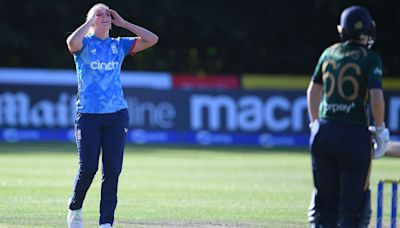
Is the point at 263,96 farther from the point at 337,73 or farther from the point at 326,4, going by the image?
the point at 337,73

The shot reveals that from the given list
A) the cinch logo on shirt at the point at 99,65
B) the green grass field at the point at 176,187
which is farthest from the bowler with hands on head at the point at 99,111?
the green grass field at the point at 176,187

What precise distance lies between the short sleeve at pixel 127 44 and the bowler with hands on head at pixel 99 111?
0.23 metres

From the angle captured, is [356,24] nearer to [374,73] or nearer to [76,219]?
[374,73]

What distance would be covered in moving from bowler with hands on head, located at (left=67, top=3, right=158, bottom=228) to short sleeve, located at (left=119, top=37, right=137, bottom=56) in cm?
23

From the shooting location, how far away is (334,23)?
37.5 meters

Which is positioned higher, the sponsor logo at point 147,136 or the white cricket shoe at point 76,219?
the white cricket shoe at point 76,219

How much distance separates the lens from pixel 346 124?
7.82 metres

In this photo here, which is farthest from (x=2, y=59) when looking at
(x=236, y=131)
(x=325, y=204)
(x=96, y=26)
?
(x=325, y=204)

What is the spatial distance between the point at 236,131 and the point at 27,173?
39.5 feet

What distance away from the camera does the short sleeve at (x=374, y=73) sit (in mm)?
7719

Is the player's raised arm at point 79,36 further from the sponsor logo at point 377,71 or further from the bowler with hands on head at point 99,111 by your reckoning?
the sponsor logo at point 377,71

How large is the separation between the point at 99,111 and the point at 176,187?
6926 mm

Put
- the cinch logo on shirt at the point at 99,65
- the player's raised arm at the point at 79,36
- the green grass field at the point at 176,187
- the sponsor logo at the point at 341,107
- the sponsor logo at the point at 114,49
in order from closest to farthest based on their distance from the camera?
the sponsor logo at the point at 341,107, the player's raised arm at the point at 79,36, the cinch logo on shirt at the point at 99,65, the sponsor logo at the point at 114,49, the green grass field at the point at 176,187

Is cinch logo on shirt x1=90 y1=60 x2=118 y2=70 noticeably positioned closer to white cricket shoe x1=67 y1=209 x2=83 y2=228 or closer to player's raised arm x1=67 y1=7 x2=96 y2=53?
player's raised arm x1=67 y1=7 x2=96 y2=53
